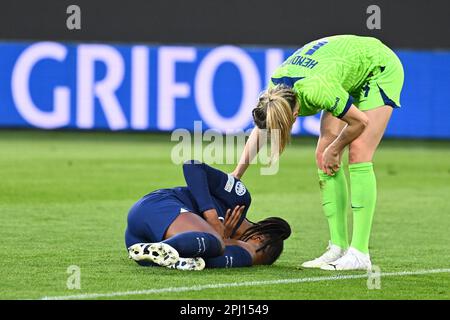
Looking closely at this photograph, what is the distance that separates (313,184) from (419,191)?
1.36 metres

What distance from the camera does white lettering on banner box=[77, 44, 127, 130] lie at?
60.9ft

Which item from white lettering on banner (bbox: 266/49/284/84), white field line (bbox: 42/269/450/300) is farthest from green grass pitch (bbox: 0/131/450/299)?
white lettering on banner (bbox: 266/49/284/84)

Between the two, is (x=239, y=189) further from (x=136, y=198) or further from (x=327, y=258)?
(x=136, y=198)

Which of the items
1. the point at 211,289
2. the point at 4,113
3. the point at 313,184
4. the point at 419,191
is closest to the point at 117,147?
the point at 4,113

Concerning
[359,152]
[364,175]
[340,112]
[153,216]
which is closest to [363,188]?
[364,175]

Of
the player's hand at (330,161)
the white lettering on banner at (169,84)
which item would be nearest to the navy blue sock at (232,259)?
the player's hand at (330,161)

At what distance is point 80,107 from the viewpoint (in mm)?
18656

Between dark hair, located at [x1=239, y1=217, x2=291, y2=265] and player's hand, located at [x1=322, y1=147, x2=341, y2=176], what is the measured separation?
467 mm

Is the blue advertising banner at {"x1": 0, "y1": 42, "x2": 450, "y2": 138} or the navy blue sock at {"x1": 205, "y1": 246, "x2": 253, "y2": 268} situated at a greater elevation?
the blue advertising banner at {"x1": 0, "y1": 42, "x2": 450, "y2": 138}

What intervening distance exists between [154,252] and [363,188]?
1480mm

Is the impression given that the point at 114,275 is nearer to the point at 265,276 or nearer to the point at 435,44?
the point at 265,276

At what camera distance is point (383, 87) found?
7047 millimetres

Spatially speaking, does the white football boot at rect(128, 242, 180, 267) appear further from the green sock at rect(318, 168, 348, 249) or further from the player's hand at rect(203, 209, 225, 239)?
the green sock at rect(318, 168, 348, 249)

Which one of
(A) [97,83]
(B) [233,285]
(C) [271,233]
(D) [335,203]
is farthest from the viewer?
(A) [97,83]
